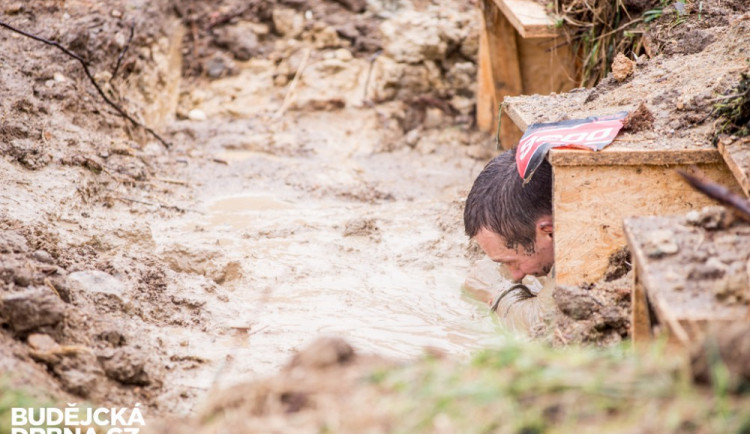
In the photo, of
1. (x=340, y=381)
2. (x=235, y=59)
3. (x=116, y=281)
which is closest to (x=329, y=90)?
(x=235, y=59)

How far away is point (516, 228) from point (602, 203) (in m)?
0.55

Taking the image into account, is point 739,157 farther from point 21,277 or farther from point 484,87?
point 484,87

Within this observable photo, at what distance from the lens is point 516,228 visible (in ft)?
10.8

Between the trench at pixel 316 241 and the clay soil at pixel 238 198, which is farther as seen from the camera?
the trench at pixel 316 241

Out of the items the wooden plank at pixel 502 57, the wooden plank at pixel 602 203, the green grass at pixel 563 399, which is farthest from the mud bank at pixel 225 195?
the green grass at pixel 563 399

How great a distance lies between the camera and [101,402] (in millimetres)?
2318

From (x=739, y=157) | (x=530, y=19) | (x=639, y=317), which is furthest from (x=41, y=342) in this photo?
(x=530, y=19)

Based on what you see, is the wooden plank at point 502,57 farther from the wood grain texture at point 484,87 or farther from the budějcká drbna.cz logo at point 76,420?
the budějcká drbna.cz logo at point 76,420

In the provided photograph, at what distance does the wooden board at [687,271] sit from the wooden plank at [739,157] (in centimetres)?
37

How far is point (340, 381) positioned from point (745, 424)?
2.76 ft

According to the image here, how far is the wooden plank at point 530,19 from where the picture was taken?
4.86 meters

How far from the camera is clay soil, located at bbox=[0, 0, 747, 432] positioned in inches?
101

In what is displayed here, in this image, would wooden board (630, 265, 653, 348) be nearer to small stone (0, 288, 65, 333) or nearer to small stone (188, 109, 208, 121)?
small stone (0, 288, 65, 333)

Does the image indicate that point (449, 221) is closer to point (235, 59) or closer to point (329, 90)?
point (329, 90)
